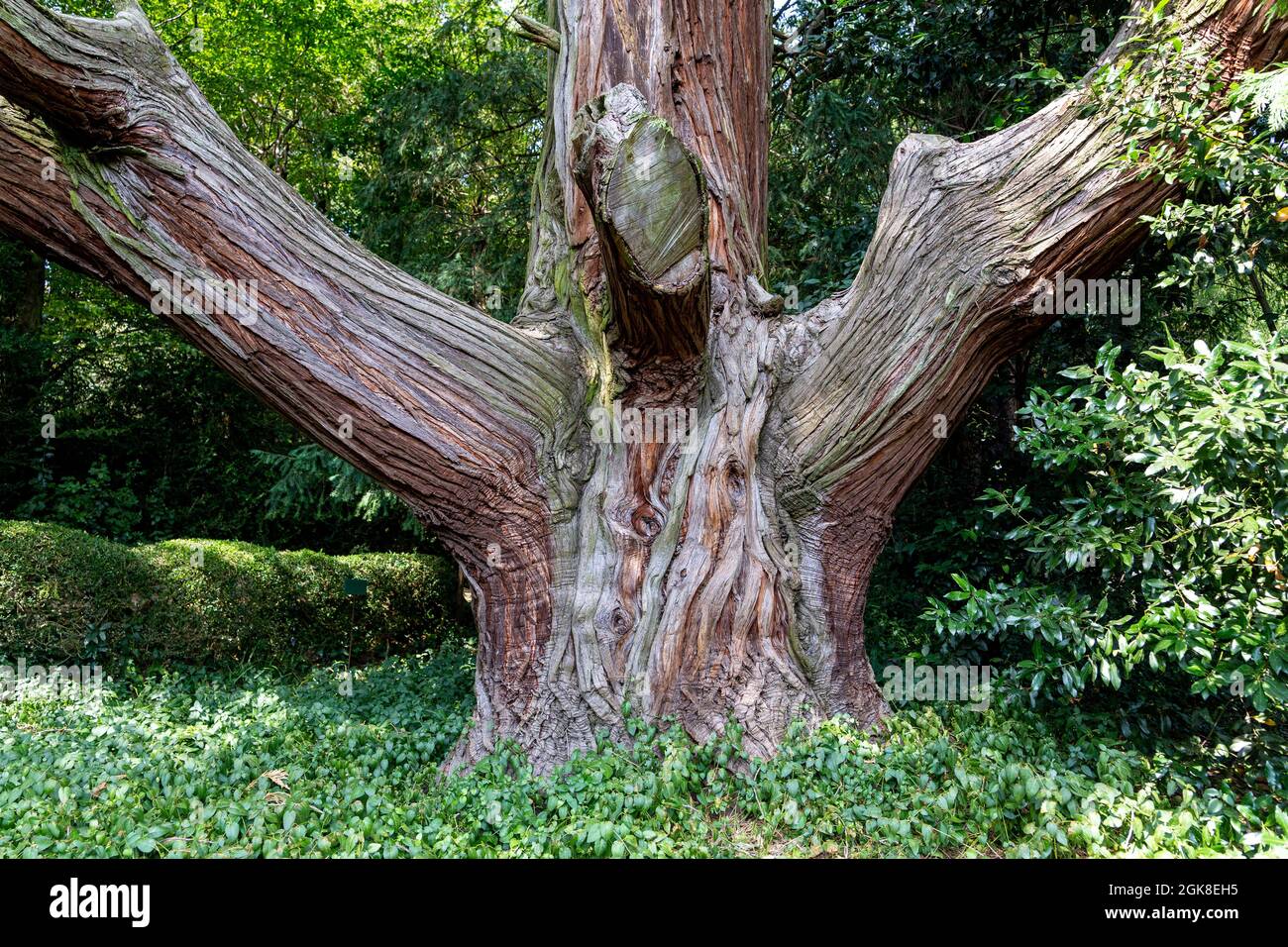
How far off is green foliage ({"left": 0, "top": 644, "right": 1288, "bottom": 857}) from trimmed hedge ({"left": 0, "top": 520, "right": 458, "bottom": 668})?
2.29m

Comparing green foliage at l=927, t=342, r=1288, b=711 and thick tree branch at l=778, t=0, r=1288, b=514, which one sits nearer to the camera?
green foliage at l=927, t=342, r=1288, b=711

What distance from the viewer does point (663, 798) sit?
3.20 m

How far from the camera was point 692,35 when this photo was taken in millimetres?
4855

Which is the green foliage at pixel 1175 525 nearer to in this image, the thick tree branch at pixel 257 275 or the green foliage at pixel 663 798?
the green foliage at pixel 663 798

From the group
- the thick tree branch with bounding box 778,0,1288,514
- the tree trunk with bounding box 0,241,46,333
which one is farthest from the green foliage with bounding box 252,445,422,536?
the thick tree branch with bounding box 778,0,1288,514

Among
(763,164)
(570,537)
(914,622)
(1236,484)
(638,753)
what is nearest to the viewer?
(1236,484)

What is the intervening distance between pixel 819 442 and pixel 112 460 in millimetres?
10198

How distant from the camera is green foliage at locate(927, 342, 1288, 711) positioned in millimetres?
3057
